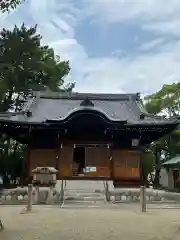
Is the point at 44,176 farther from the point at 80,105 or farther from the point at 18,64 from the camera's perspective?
the point at 18,64

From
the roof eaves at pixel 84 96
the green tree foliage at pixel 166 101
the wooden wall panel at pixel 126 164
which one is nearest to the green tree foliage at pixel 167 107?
the green tree foliage at pixel 166 101

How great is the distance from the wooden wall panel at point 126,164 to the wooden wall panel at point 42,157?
383cm

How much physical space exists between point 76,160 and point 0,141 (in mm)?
8051

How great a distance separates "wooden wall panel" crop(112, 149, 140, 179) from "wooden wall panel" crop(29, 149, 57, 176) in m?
3.83

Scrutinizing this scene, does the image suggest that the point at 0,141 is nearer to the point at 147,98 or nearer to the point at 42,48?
the point at 42,48

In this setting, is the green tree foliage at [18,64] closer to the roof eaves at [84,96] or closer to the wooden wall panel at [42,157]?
the roof eaves at [84,96]

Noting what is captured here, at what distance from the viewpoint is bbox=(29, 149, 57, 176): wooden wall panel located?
23.8 meters

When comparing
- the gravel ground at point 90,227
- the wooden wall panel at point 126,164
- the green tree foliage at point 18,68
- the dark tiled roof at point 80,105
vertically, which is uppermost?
the green tree foliage at point 18,68

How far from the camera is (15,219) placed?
10.3 metres

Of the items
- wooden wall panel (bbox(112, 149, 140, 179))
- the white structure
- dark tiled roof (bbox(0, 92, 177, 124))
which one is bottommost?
the white structure

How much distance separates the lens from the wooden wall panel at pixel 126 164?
23.9 metres

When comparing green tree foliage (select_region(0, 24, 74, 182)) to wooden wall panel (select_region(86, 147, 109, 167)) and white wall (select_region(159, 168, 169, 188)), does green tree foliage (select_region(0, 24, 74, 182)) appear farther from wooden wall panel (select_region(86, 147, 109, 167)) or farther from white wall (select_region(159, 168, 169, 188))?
white wall (select_region(159, 168, 169, 188))

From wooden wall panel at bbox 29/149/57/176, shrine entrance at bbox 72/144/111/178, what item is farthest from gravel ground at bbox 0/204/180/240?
wooden wall panel at bbox 29/149/57/176

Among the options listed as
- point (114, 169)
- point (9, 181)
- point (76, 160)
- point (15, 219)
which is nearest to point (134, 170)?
point (114, 169)
